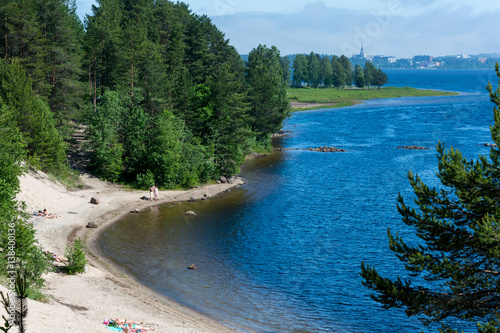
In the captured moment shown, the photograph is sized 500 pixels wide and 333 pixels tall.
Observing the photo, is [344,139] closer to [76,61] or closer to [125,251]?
[76,61]

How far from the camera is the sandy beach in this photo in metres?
26.1

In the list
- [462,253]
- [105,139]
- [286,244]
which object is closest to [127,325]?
[462,253]

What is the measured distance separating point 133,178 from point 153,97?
11297 millimetres

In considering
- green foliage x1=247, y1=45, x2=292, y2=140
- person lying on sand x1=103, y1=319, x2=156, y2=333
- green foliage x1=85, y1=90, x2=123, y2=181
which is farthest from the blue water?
green foliage x1=85, y1=90, x2=123, y2=181

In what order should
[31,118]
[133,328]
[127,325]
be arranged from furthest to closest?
[31,118] < [127,325] < [133,328]

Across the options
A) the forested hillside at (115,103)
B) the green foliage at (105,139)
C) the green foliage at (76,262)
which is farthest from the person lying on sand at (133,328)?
the green foliage at (105,139)

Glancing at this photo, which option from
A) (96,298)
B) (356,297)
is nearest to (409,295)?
(356,297)

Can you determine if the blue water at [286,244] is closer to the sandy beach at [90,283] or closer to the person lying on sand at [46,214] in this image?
the sandy beach at [90,283]

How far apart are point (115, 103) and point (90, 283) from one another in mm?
35743

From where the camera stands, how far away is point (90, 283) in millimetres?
34719

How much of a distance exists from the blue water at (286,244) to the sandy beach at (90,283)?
1.78 meters

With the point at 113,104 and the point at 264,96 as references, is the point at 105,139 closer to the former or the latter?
the point at 113,104

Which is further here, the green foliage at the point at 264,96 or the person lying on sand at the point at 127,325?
the green foliage at the point at 264,96

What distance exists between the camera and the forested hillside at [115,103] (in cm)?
5775
